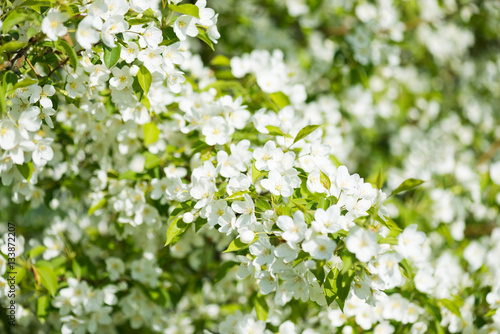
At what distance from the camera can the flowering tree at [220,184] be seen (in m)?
1.47

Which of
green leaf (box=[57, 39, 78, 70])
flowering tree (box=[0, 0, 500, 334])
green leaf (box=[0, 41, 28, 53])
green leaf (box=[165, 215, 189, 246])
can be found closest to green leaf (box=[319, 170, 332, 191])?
flowering tree (box=[0, 0, 500, 334])

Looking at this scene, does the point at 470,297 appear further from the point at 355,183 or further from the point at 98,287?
the point at 98,287

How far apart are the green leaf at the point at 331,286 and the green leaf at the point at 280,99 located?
1.01 m

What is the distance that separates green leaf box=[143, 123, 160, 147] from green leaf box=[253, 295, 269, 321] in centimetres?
89

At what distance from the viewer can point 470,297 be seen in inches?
85.8

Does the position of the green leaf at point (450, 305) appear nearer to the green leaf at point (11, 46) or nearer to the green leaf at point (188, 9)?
the green leaf at point (188, 9)

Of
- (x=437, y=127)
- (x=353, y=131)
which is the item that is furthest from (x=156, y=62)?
(x=437, y=127)

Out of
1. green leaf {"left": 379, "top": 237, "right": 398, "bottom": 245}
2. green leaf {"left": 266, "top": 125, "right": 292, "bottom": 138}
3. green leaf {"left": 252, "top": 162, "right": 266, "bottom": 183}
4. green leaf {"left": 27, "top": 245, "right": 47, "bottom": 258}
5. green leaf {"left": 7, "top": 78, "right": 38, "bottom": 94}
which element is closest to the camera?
green leaf {"left": 379, "top": 237, "right": 398, "bottom": 245}

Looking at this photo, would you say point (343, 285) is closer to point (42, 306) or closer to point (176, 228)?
point (176, 228)

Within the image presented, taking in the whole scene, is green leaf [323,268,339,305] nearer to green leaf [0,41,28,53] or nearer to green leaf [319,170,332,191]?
green leaf [319,170,332,191]

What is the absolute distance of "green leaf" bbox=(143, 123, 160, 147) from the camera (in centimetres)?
199

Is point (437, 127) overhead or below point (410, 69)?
below

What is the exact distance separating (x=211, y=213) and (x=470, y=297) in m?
1.50

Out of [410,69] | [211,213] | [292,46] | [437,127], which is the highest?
[211,213]
